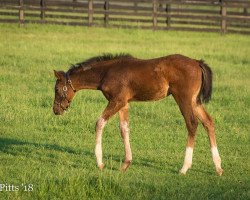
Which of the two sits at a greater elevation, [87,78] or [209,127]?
[87,78]

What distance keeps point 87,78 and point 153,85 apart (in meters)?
1.00

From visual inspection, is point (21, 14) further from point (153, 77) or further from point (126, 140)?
point (153, 77)

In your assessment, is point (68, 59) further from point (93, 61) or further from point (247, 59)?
point (93, 61)

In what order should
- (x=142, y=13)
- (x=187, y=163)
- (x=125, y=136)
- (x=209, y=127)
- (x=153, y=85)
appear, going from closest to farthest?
1. (x=187, y=163)
2. (x=153, y=85)
3. (x=209, y=127)
4. (x=125, y=136)
5. (x=142, y=13)

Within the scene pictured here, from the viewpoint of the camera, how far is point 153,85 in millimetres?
10422

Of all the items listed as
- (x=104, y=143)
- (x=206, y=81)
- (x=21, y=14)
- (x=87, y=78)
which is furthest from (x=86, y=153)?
(x=21, y=14)

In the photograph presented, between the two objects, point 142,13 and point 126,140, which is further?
point 142,13

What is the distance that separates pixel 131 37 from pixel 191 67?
59.8 ft

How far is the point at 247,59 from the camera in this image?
23703 mm

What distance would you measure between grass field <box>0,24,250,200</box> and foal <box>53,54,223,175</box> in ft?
1.60

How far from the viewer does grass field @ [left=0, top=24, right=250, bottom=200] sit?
28.9ft

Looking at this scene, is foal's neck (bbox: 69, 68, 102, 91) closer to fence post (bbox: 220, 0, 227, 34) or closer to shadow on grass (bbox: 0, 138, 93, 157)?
shadow on grass (bbox: 0, 138, 93, 157)

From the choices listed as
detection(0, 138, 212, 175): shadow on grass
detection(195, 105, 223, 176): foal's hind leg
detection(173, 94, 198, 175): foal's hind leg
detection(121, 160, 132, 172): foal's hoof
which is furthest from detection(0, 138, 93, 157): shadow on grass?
detection(195, 105, 223, 176): foal's hind leg

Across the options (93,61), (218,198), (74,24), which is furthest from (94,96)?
(74,24)
